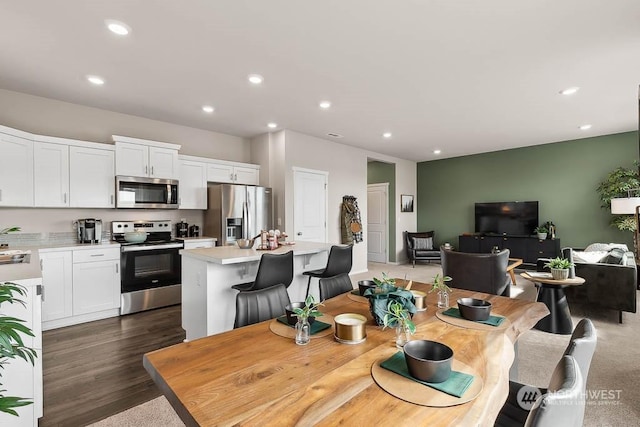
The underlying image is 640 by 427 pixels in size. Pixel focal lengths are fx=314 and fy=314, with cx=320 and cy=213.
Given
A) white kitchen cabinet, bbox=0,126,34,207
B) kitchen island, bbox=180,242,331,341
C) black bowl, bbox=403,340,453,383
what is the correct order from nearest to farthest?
black bowl, bbox=403,340,453,383 < kitchen island, bbox=180,242,331,341 < white kitchen cabinet, bbox=0,126,34,207

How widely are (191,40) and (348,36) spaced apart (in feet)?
4.36

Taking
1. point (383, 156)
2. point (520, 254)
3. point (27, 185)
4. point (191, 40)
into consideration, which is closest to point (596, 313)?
point (520, 254)

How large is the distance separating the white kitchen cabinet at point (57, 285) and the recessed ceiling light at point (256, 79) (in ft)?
9.44

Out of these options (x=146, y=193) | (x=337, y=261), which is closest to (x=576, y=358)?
(x=337, y=261)

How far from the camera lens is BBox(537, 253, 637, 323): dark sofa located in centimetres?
353

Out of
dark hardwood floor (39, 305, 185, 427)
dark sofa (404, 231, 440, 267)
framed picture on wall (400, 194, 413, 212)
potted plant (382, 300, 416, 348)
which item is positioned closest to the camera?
potted plant (382, 300, 416, 348)

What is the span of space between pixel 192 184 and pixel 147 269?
1.42m

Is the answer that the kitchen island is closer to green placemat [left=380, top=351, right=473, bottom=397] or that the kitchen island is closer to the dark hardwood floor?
the dark hardwood floor

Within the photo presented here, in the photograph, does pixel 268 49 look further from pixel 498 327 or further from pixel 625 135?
pixel 625 135

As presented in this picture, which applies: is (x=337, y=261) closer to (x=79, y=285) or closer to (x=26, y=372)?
(x=26, y=372)

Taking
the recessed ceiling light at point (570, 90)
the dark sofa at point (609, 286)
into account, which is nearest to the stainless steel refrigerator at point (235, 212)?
the recessed ceiling light at point (570, 90)

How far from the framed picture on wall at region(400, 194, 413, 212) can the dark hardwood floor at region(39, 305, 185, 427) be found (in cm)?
602

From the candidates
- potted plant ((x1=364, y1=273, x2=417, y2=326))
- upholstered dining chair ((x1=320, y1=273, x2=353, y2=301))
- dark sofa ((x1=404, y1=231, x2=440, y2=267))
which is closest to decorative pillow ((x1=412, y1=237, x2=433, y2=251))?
dark sofa ((x1=404, y1=231, x2=440, y2=267))

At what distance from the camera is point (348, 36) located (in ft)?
8.55
